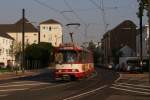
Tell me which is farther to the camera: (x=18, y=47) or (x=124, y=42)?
(x=124, y=42)

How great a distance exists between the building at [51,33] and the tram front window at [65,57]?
145m

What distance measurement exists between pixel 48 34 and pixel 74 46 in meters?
149

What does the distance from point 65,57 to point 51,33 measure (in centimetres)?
15136

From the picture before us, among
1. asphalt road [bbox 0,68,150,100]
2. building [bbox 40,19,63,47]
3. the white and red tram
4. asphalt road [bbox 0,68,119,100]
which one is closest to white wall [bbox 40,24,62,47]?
building [bbox 40,19,63,47]

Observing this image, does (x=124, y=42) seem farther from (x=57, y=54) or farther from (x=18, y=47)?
(x=57, y=54)

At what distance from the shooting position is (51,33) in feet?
634

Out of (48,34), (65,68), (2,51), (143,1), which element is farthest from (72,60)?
(48,34)

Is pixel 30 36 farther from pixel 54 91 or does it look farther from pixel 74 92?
pixel 74 92

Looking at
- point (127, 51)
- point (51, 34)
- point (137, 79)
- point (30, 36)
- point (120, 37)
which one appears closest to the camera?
point (137, 79)

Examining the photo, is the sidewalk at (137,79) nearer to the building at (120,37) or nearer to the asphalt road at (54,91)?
the asphalt road at (54,91)

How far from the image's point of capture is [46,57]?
130875mm

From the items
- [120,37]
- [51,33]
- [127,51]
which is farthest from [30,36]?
[127,51]

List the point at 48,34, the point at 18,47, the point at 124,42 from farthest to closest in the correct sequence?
the point at 48,34
the point at 124,42
the point at 18,47

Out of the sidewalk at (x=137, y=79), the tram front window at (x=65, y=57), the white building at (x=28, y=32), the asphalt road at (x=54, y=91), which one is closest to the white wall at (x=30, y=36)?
the white building at (x=28, y=32)
